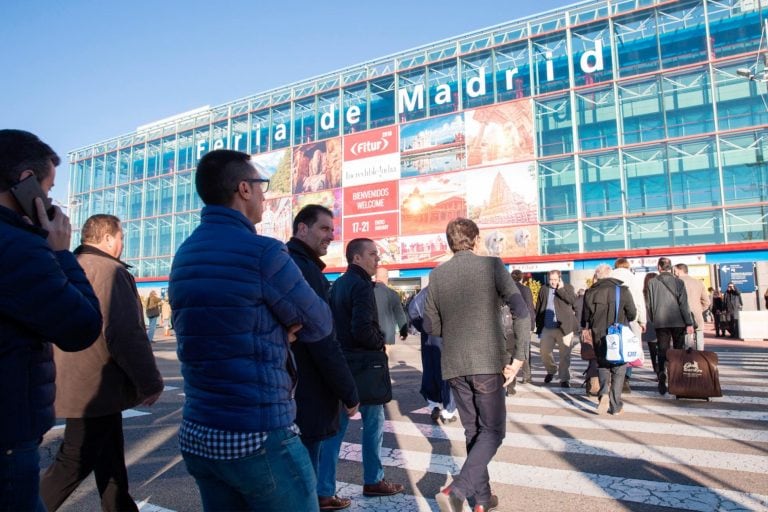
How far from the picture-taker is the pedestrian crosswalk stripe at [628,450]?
179 inches

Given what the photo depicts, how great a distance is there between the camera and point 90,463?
3.04 metres

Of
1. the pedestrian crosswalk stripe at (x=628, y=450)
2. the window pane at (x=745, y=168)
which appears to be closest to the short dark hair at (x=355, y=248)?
the pedestrian crosswalk stripe at (x=628, y=450)

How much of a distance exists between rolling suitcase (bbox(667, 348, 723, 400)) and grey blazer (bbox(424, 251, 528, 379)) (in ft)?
15.9

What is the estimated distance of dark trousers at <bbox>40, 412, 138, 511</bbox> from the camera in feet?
9.74

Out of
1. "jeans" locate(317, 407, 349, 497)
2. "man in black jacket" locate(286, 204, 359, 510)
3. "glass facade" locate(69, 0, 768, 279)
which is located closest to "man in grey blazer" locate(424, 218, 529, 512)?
"jeans" locate(317, 407, 349, 497)

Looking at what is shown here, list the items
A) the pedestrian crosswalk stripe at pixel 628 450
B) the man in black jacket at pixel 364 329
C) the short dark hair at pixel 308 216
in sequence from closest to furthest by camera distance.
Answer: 1. the short dark hair at pixel 308 216
2. the man in black jacket at pixel 364 329
3. the pedestrian crosswalk stripe at pixel 628 450

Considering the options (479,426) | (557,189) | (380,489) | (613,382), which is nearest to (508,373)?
(479,426)

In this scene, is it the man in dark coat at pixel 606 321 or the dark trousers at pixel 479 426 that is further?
the man in dark coat at pixel 606 321

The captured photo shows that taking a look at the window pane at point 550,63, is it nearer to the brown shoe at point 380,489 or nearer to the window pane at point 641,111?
the window pane at point 641,111

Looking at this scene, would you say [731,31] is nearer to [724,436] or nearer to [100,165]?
[724,436]

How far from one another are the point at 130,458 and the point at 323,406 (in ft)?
11.5

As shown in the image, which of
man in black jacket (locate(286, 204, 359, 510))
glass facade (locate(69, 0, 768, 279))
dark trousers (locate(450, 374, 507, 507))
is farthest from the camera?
glass facade (locate(69, 0, 768, 279))

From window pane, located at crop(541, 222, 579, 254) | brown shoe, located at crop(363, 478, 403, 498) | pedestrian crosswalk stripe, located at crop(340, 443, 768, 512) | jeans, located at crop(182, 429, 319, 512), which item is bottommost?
pedestrian crosswalk stripe, located at crop(340, 443, 768, 512)

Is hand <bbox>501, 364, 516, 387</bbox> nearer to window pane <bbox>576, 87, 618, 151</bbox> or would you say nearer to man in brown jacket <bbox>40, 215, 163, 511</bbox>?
man in brown jacket <bbox>40, 215, 163, 511</bbox>
